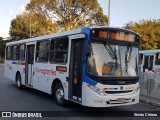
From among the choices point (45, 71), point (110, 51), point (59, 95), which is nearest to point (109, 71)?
point (110, 51)

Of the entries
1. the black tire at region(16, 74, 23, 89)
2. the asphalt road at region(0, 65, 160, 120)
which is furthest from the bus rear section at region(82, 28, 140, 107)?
the black tire at region(16, 74, 23, 89)

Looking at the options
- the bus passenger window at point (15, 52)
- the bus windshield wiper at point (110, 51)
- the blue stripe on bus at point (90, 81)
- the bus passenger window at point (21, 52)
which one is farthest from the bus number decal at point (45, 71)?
the bus passenger window at point (15, 52)

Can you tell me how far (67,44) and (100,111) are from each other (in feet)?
9.05

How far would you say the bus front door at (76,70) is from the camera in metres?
10.1

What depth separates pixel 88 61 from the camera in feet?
31.6

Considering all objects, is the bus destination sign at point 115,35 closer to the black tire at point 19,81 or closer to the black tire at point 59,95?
the black tire at point 59,95

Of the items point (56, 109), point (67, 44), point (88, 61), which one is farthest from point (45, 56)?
point (88, 61)

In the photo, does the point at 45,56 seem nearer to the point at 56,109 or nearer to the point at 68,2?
the point at 56,109

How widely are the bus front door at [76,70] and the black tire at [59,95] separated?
28.1 inches

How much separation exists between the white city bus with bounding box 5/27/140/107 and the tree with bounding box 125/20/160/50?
39.1 meters

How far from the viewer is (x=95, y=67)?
31.4 ft

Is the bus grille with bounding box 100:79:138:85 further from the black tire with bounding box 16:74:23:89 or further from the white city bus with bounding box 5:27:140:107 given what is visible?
A: the black tire with bounding box 16:74:23:89

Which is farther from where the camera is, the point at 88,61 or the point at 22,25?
the point at 22,25

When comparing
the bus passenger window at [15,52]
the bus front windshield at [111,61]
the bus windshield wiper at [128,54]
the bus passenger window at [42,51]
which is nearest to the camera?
the bus front windshield at [111,61]
